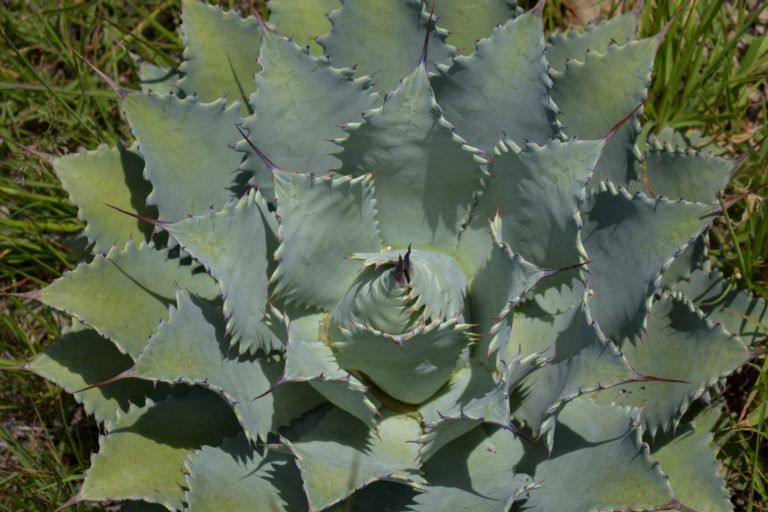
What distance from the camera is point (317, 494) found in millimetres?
1663

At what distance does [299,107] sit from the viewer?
2033mm

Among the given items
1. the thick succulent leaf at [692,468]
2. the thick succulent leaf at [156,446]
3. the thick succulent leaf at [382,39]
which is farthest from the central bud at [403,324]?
the thick succulent leaf at [692,468]

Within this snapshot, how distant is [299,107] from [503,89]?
21.7 inches

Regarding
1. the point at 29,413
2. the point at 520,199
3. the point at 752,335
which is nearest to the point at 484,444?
the point at 520,199

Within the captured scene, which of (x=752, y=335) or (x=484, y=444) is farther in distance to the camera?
(x=752, y=335)

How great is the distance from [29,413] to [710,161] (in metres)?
2.57

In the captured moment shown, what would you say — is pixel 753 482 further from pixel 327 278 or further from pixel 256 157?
pixel 256 157

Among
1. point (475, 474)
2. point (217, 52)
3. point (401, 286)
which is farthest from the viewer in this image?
point (217, 52)

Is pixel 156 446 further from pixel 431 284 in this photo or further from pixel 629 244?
pixel 629 244

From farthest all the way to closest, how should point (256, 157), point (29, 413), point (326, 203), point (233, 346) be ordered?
1. point (29, 413)
2. point (256, 157)
3. point (233, 346)
4. point (326, 203)

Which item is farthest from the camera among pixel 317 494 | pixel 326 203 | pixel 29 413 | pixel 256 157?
pixel 29 413

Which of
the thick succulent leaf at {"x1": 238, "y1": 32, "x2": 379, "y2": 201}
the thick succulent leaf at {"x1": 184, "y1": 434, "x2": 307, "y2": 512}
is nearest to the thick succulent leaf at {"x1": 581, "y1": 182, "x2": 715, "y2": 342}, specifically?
the thick succulent leaf at {"x1": 238, "y1": 32, "x2": 379, "y2": 201}

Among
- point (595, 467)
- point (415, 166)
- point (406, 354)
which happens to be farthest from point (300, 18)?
point (595, 467)

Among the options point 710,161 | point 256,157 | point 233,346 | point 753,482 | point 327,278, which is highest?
point 710,161
